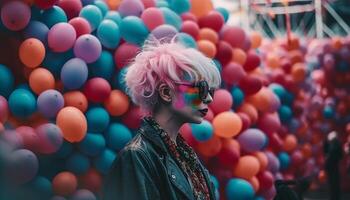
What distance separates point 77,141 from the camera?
3361mm

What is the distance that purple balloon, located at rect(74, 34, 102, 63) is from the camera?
3.40m

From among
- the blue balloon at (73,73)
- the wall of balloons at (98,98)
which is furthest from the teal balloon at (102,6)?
the blue balloon at (73,73)

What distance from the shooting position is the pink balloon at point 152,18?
3.84 meters

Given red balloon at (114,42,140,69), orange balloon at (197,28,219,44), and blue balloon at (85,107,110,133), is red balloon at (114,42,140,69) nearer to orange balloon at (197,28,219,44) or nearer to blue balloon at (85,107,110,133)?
blue balloon at (85,107,110,133)

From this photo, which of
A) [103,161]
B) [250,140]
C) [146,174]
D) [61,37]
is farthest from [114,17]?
[146,174]

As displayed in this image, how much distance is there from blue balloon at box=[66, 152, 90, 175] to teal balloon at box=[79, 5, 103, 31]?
89 cm

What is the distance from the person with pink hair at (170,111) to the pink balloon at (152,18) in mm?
1963

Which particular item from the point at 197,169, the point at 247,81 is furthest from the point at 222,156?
the point at 197,169

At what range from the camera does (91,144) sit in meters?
3.43

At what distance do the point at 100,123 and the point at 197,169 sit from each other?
1.70 m

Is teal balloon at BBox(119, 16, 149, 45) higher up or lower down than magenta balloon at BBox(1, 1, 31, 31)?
higher up

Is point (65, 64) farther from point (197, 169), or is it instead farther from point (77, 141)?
point (197, 169)

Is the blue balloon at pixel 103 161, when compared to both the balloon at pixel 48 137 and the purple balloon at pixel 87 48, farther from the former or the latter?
the purple balloon at pixel 87 48

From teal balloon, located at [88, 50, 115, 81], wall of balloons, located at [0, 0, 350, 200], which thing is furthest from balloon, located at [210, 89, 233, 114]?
teal balloon, located at [88, 50, 115, 81]
